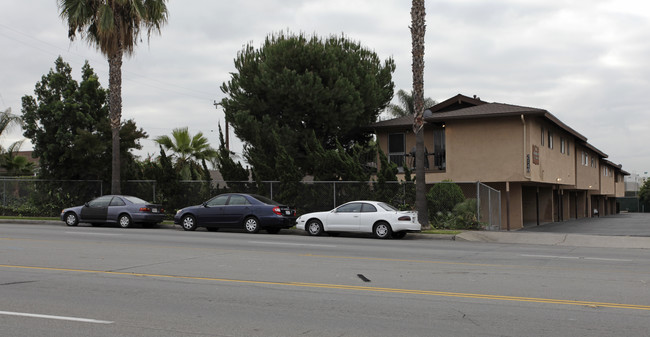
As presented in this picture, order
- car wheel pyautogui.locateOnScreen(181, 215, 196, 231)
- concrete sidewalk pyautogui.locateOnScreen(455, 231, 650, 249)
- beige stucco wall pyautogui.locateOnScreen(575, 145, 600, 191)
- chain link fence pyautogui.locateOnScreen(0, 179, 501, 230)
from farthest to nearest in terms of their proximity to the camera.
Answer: beige stucco wall pyautogui.locateOnScreen(575, 145, 600, 191) < chain link fence pyautogui.locateOnScreen(0, 179, 501, 230) < car wheel pyautogui.locateOnScreen(181, 215, 196, 231) < concrete sidewalk pyautogui.locateOnScreen(455, 231, 650, 249)

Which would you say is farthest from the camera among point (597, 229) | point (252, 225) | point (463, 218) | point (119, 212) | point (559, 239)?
point (597, 229)

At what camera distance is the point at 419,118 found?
21688 millimetres

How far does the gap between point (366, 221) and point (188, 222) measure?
6.89 meters

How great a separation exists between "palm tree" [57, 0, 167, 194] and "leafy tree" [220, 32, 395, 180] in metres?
5.72

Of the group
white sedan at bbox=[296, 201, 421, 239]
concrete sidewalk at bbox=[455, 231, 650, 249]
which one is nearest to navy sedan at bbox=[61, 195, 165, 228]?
white sedan at bbox=[296, 201, 421, 239]

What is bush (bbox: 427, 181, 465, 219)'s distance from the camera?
2281 cm

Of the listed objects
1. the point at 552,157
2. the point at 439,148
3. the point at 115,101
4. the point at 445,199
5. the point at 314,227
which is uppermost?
the point at 115,101

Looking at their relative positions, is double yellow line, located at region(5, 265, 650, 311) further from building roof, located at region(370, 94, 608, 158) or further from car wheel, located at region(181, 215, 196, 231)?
building roof, located at region(370, 94, 608, 158)

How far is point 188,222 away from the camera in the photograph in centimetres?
2159

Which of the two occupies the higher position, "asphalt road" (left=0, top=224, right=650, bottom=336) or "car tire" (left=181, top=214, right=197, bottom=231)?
"car tire" (left=181, top=214, right=197, bottom=231)

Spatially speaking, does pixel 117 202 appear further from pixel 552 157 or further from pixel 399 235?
pixel 552 157

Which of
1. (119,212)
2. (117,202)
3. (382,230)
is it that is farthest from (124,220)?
(382,230)

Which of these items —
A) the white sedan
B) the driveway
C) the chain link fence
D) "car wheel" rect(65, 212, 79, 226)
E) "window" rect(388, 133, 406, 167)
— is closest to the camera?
the white sedan

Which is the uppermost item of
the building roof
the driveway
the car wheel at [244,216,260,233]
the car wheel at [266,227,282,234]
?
the building roof
